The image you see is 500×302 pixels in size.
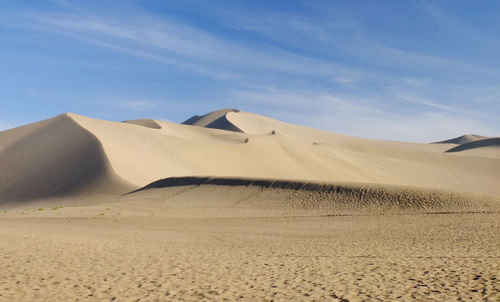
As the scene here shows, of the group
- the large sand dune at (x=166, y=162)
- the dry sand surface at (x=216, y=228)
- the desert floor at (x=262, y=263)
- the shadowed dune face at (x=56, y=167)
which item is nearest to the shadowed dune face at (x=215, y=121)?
Answer: the large sand dune at (x=166, y=162)

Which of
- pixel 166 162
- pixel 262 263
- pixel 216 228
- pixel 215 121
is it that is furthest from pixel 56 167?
pixel 215 121

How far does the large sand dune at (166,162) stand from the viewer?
40594 millimetres

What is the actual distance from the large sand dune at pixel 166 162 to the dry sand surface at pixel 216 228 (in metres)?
0.27

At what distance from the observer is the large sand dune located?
40.6 meters

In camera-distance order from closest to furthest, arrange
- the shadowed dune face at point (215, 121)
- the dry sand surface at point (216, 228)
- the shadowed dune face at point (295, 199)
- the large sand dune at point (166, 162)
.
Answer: the dry sand surface at point (216, 228) < the shadowed dune face at point (295, 199) < the large sand dune at point (166, 162) < the shadowed dune face at point (215, 121)

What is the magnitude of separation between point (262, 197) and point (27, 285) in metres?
20.3

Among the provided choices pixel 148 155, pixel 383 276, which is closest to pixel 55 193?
pixel 148 155

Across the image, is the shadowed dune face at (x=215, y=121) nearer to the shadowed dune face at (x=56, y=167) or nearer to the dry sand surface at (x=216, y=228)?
the dry sand surface at (x=216, y=228)

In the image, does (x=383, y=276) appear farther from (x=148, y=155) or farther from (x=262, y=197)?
(x=148, y=155)

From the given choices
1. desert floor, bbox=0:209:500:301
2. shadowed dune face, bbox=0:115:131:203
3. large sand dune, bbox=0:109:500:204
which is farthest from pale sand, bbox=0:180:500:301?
shadowed dune face, bbox=0:115:131:203

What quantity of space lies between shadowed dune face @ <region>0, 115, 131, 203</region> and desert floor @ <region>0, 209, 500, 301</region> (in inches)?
833

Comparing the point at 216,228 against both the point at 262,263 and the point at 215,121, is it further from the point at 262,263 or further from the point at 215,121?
the point at 215,121

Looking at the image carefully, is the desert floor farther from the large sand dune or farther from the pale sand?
the large sand dune

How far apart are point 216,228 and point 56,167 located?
1204 inches
